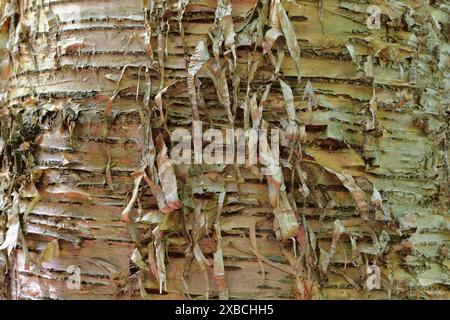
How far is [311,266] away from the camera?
1181 millimetres

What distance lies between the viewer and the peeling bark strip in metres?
1.19

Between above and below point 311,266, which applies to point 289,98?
above

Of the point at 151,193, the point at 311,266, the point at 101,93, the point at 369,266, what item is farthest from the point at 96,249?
the point at 369,266

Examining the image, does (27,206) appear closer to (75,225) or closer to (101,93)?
(75,225)

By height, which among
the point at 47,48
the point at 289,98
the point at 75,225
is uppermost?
the point at 47,48

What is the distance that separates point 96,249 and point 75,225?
75 millimetres

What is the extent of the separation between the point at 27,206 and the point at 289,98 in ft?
2.16

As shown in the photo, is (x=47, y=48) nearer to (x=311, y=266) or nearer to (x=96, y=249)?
(x=96, y=249)

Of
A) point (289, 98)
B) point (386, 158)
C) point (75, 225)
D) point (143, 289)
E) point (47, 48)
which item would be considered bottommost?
point (143, 289)

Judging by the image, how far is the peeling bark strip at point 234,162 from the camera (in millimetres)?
1188

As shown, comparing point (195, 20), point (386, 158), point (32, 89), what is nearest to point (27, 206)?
point (32, 89)

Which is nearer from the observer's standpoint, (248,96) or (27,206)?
(248,96)

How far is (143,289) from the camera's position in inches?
47.4

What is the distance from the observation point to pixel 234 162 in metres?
1.18
